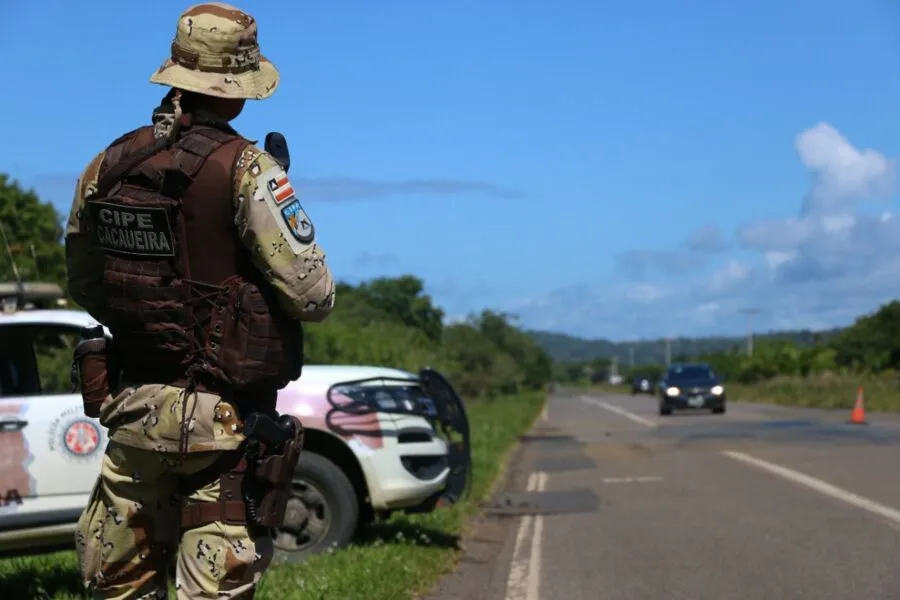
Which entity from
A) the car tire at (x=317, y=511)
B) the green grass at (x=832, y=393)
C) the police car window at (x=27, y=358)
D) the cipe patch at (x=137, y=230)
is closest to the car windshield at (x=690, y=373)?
the green grass at (x=832, y=393)

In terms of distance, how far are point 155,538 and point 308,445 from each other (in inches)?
166

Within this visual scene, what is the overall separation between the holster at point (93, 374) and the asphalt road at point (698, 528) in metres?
3.86

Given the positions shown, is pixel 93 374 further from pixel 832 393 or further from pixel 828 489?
pixel 832 393

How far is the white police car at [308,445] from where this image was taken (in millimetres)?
6406

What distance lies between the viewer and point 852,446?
53.1 feet

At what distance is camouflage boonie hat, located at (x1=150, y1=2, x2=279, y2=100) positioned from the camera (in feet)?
10.9

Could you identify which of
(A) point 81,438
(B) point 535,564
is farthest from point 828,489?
(A) point 81,438

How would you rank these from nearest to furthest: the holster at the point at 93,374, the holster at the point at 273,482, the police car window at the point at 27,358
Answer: the holster at the point at 273,482
the holster at the point at 93,374
the police car window at the point at 27,358

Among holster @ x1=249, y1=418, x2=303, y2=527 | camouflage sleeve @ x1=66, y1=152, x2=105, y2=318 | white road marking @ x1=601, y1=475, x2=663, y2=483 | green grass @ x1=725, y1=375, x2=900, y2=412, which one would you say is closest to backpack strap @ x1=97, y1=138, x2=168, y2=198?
camouflage sleeve @ x1=66, y1=152, x2=105, y2=318

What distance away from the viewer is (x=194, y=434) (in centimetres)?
320

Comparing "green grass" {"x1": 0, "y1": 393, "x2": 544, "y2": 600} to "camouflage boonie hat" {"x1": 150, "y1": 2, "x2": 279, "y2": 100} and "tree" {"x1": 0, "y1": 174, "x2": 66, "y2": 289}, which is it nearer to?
"camouflage boonie hat" {"x1": 150, "y1": 2, "x2": 279, "y2": 100}

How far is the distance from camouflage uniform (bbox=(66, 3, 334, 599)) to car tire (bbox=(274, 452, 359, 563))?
12.5ft

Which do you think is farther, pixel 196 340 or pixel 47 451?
pixel 47 451

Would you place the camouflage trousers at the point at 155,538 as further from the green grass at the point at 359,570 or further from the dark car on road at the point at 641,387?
the dark car on road at the point at 641,387
